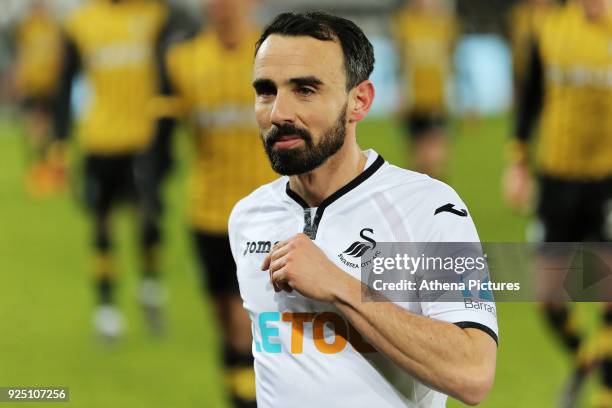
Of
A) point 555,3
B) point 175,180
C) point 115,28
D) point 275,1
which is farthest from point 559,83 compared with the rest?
point 275,1

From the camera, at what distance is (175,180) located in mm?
17922

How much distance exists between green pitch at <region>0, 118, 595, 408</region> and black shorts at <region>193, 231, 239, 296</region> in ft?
2.87

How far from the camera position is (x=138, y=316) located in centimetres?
934

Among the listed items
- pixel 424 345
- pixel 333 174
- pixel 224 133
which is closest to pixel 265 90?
pixel 333 174

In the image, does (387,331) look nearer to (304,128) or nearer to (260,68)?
(304,128)

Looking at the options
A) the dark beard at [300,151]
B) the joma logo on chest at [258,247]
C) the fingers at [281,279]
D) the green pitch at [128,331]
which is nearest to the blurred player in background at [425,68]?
the green pitch at [128,331]

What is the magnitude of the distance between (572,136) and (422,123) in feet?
20.9

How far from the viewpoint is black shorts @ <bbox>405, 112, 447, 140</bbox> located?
12938 millimetres

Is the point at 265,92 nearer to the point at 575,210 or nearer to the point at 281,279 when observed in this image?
the point at 281,279

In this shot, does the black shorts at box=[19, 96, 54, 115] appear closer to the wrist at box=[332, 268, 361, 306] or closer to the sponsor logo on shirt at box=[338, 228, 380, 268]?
the sponsor logo on shirt at box=[338, 228, 380, 268]

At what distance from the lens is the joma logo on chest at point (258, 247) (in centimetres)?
306

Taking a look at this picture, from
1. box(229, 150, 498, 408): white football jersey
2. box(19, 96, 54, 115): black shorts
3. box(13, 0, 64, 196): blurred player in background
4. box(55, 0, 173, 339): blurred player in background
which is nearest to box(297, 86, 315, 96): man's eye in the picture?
box(229, 150, 498, 408): white football jersey

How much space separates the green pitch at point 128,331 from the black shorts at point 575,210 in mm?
633

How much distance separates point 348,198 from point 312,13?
0.47 metres
